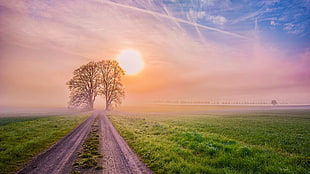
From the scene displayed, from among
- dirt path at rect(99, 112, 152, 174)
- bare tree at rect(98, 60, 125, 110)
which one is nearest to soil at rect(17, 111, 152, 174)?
dirt path at rect(99, 112, 152, 174)

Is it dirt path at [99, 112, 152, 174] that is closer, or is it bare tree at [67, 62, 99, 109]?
dirt path at [99, 112, 152, 174]

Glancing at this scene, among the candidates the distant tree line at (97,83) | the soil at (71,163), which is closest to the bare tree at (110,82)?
the distant tree line at (97,83)

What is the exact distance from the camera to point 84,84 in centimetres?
5891

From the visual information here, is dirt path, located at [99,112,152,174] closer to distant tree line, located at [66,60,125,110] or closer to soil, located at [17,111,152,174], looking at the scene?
soil, located at [17,111,152,174]

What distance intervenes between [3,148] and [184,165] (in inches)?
509

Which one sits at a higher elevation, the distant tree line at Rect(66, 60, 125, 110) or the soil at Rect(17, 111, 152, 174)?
the distant tree line at Rect(66, 60, 125, 110)

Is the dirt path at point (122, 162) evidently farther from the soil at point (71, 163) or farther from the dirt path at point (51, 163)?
the dirt path at point (51, 163)

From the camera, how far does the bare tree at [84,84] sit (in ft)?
189

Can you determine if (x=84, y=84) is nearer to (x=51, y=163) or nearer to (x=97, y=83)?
(x=97, y=83)

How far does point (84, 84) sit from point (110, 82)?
10848 millimetres

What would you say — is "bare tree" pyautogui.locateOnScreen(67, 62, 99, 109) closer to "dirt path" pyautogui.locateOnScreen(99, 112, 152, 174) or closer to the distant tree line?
the distant tree line

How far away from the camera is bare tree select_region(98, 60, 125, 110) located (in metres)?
59.3

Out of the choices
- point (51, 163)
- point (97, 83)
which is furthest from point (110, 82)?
point (51, 163)

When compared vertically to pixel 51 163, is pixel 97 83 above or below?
above
